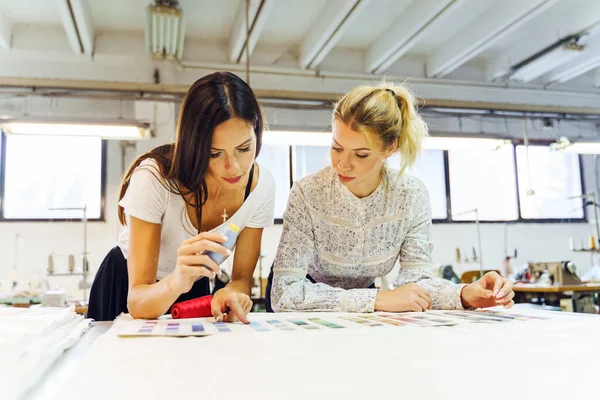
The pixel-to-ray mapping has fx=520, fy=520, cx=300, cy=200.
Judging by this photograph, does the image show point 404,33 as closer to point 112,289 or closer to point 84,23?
point 84,23

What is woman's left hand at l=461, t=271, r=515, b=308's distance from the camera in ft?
4.29

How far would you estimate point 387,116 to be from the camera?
4.97 ft

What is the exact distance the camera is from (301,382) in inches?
21.1

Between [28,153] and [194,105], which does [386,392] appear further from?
[28,153]

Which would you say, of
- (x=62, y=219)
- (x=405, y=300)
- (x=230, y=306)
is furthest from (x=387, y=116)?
(x=62, y=219)

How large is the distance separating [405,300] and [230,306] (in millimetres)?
462

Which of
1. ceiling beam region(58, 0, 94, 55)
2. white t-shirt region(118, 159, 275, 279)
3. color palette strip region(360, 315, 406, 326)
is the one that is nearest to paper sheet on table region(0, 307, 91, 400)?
white t-shirt region(118, 159, 275, 279)

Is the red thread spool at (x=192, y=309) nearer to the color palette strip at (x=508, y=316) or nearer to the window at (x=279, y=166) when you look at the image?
the color palette strip at (x=508, y=316)

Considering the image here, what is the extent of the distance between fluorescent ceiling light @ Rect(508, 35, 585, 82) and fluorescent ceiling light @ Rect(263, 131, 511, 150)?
1530 millimetres

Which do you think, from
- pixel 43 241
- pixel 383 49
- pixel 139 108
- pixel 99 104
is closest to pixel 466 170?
pixel 383 49

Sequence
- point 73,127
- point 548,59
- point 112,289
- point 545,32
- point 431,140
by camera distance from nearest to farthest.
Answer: point 112,289, point 73,127, point 431,140, point 545,32, point 548,59

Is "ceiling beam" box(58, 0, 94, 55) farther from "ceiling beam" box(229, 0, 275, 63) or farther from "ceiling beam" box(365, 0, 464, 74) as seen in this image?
"ceiling beam" box(365, 0, 464, 74)

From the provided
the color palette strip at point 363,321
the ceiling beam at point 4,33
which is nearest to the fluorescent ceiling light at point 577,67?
the color palette strip at point 363,321

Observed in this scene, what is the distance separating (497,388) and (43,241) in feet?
18.3
